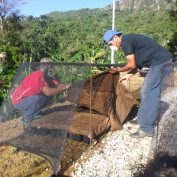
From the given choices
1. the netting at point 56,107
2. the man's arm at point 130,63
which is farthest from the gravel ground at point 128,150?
the man's arm at point 130,63

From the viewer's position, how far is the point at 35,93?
5.36 meters

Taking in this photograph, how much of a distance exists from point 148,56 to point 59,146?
1.89 meters

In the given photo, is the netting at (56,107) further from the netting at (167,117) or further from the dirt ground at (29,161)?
the netting at (167,117)

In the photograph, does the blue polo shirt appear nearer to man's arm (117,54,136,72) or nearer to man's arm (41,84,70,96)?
man's arm (117,54,136,72)

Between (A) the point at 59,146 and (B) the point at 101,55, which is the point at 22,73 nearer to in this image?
(A) the point at 59,146

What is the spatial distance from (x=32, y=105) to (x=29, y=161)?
74 centimetres

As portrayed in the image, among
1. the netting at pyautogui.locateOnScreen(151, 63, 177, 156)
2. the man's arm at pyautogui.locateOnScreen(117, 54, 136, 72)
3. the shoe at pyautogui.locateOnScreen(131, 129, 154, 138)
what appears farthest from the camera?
the shoe at pyautogui.locateOnScreen(131, 129, 154, 138)

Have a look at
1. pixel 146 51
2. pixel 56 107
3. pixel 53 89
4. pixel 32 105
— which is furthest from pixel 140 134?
pixel 32 105

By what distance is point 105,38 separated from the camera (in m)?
5.66

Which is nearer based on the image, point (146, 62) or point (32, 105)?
point (32, 105)

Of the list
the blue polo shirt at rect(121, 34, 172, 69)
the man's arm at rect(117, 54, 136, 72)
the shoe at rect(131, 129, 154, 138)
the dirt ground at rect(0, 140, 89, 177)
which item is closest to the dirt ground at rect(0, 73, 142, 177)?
the dirt ground at rect(0, 140, 89, 177)

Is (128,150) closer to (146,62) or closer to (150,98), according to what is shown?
(150,98)

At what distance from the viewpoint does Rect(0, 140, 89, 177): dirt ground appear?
5008 millimetres

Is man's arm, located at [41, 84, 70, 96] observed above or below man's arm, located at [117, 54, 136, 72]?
below
